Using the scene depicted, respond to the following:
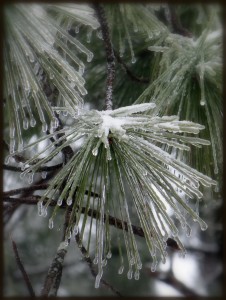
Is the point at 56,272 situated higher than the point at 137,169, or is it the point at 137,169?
the point at 137,169

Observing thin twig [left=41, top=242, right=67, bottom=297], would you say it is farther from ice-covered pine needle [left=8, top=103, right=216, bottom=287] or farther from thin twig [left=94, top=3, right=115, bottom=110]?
thin twig [left=94, top=3, right=115, bottom=110]

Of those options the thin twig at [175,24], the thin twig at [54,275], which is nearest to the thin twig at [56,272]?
the thin twig at [54,275]

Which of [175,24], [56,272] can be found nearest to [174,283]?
[56,272]

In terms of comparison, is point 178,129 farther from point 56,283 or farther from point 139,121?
point 56,283

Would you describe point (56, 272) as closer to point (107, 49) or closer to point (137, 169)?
point (137, 169)

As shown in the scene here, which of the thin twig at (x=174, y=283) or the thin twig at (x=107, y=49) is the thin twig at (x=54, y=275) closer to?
the thin twig at (x=107, y=49)

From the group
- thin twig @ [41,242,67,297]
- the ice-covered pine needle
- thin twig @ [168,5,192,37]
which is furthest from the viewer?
thin twig @ [168,5,192,37]

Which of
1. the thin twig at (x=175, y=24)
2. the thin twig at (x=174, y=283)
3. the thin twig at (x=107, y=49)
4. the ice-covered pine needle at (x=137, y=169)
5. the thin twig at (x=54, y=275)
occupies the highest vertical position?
the thin twig at (x=175, y=24)

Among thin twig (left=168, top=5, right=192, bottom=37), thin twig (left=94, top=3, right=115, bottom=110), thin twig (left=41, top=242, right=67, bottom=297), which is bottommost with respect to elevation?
thin twig (left=41, top=242, right=67, bottom=297)

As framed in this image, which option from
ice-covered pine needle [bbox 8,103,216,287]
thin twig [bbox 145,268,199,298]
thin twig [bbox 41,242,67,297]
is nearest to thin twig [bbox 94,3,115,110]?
ice-covered pine needle [bbox 8,103,216,287]

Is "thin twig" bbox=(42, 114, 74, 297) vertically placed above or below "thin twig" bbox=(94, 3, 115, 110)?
below

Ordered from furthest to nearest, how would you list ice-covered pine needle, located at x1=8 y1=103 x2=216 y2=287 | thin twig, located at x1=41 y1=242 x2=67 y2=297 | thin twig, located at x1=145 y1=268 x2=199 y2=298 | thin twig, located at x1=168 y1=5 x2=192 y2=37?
thin twig, located at x1=145 y1=268 x2=199 y2=298 < thin twig, located at x1=168 y1=5 x2=192 y2=37 < thin twig, located at x1=41 y1=242 x2=67 y2=297 < ice-covered pine needle, located at x1=8 y1=103 x2=216 y2=287

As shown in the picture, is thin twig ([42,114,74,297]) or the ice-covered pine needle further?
thin twig ([42,114,74,297])
